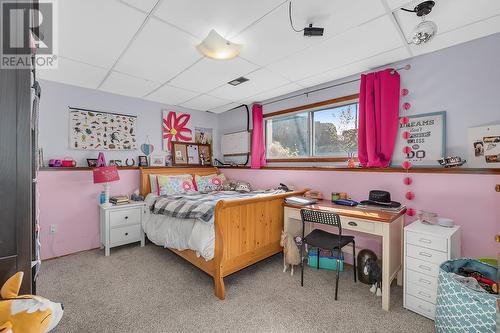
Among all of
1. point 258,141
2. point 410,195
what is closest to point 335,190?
point 410,195

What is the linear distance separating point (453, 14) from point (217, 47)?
6.28 ft

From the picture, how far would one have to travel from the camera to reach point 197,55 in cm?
236

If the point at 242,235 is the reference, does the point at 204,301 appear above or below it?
below

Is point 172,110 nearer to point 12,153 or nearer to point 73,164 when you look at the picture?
point 73,164

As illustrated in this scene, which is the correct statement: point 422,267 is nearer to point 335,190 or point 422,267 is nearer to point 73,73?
point 335,190

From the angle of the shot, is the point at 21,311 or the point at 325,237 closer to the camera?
the point at 21,311

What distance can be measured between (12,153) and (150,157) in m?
3.01

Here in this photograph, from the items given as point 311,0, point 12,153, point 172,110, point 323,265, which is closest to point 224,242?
point 323,265

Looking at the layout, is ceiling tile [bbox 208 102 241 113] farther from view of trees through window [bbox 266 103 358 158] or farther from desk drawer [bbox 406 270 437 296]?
desk drawer [bbox 406 270 437 296]

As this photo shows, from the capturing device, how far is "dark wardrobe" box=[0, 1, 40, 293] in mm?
960

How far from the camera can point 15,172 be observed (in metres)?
0.98

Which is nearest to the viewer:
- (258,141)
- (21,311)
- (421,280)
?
(21,311)

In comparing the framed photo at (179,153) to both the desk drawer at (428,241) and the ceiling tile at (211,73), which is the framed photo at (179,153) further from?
the desk drawer at (428,241)

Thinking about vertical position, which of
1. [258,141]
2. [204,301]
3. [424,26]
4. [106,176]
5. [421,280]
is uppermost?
[424,26]
